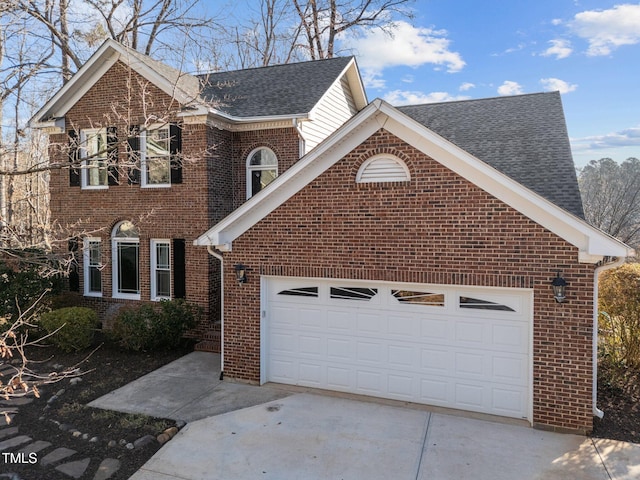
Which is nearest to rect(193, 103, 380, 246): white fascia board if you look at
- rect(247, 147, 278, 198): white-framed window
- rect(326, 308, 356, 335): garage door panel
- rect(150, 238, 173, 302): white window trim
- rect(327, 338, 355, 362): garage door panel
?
rect(326, 308, 356, 335): garage door panel

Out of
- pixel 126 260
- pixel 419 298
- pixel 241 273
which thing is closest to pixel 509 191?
pixel 419 298

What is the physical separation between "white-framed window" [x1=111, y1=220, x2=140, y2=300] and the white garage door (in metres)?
5.89

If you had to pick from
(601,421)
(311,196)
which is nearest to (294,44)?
(311,196)

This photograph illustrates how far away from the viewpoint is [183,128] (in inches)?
477

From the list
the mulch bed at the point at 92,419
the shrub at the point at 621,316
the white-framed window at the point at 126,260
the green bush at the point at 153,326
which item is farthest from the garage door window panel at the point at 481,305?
the white-framed window at the point at 126,260

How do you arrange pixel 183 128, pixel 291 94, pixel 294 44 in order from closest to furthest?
1. pixel 183 128
2. pixel 291 94
3. pixel 294 44

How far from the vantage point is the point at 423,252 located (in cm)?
772

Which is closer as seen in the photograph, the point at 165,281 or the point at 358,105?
the point at 165,281

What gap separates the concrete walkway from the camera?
5.90m

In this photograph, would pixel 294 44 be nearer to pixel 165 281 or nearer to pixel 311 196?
pixel 165 281

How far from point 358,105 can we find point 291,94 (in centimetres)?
464

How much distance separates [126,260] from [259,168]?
4.68 meters

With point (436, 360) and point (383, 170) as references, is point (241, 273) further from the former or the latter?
point (436, 360)

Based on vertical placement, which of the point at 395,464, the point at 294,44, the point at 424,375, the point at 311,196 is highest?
the point at 294,44
